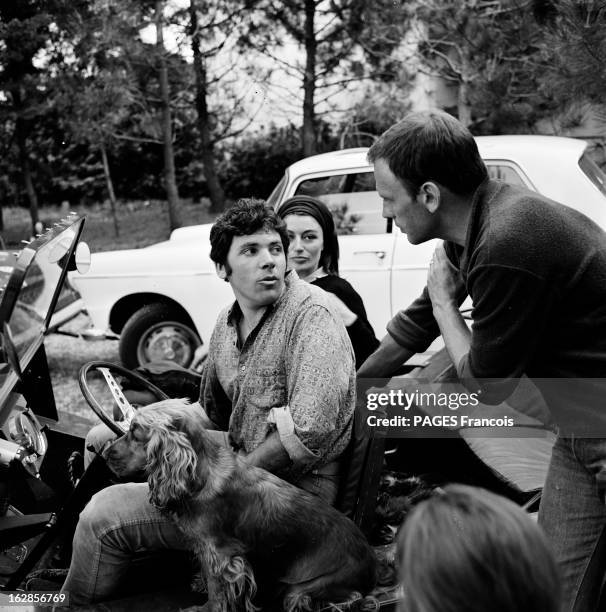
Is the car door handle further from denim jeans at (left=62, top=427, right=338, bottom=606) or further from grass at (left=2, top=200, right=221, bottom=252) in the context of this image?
grass at (left=2, top=200, right=221, bottom=252)

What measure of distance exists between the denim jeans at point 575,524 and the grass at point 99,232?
5.50m

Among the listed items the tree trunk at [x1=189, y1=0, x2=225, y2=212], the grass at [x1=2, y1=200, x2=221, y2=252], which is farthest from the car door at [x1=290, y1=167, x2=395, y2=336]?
the grass at [x1=2, y1=200, x2=221, y2=252]

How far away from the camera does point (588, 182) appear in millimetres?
5168

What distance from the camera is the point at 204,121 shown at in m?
13.1

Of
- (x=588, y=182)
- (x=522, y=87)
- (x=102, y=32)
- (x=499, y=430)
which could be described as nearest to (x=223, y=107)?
(x=102, y=32)

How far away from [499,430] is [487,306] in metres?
1.22

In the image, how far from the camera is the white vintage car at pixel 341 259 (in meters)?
5.29

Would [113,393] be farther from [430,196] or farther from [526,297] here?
[526,297]

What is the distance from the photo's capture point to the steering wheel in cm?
238

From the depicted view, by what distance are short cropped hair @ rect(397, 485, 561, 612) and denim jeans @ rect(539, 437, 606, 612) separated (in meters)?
0.93

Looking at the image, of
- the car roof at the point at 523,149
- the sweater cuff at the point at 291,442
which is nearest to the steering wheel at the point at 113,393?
the sweater cuff at the point at 291,442

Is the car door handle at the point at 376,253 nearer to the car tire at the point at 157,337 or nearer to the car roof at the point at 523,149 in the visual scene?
the car roof at the point at 523,149

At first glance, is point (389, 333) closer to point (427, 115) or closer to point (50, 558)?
point (427, 115)

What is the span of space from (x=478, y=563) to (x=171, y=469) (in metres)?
1.13
